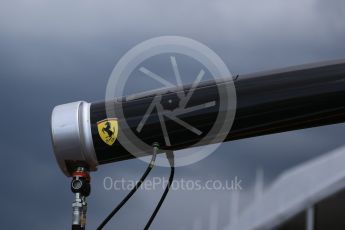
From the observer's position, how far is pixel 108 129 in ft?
34.2

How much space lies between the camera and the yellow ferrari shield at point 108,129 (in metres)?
10.4

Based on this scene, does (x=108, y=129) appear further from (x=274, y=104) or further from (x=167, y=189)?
(x=274, y=104)

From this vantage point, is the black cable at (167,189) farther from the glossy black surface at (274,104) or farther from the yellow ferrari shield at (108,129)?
the yellow ferrari shield at (108,129)

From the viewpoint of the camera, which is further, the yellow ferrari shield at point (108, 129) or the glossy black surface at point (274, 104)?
the yellow ferrari shield at point (108, 129)

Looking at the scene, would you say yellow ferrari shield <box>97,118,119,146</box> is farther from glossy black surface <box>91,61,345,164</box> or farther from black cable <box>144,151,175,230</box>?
black cable <box>144,151,175,230</box>

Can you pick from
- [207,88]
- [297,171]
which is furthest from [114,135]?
[297,171]

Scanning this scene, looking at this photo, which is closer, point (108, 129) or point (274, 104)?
point (274, 104)

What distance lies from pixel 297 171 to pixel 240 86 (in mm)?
1137

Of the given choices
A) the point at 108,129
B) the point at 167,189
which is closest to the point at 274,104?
the point at 167,189

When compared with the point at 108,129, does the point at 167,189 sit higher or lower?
lower

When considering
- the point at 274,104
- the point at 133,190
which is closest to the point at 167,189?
the point at 133,190

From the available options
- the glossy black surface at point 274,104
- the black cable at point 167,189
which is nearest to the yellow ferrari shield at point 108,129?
the glossy black surface at point 274,104

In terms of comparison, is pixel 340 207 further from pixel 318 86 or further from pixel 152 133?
pixel 152 133

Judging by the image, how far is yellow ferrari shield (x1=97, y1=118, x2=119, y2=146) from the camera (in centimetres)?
1041
